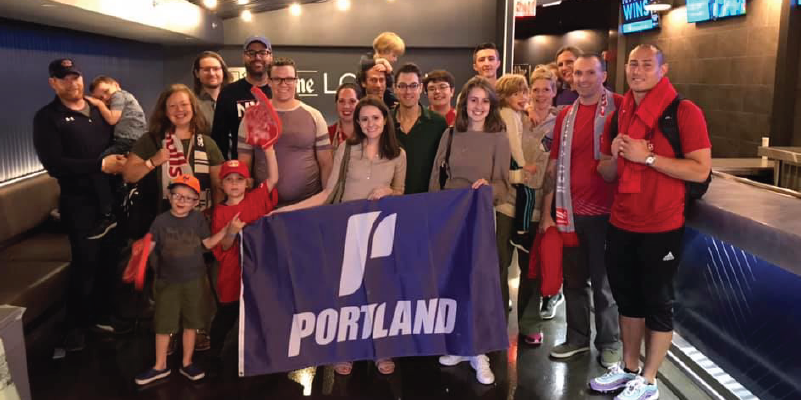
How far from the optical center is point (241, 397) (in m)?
3.35

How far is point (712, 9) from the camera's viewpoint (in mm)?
8180

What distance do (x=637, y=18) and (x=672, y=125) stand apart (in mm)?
8233

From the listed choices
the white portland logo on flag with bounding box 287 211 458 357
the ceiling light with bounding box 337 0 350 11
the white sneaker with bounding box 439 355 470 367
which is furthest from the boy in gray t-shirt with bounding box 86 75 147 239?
the ceiling light with bounding box 337 0 350 11

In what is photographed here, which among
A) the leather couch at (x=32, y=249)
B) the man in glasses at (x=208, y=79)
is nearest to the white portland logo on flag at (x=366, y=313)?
the man in glasses at (x=208, y=79)

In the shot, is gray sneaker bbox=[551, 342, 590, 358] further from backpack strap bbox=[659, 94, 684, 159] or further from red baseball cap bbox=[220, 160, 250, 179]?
red baseball cap bbox=[220, 160, 250, 179]

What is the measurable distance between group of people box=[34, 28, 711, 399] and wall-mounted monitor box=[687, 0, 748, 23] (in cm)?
484

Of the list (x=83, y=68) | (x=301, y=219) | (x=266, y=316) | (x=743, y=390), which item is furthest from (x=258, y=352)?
(x=83, y=68)

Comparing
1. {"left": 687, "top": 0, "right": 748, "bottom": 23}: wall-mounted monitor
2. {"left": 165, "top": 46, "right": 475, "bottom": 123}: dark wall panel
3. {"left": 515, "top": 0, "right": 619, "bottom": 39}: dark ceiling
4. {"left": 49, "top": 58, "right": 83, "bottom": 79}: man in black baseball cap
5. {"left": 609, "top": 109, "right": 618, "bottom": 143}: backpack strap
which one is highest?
{"left": 515, "top": 0, "right": 619, "bottom": 39}: dark ceiling

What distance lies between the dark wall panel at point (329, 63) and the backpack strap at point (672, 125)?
6.75m

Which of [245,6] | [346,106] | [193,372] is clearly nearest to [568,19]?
[245,6]

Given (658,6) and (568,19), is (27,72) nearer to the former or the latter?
(658,6)

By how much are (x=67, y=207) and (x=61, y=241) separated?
1291 mm

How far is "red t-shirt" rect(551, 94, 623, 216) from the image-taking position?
338 cm

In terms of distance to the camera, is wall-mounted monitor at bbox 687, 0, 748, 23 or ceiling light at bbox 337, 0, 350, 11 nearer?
wall-mounted monitor at bbox 687, 0, 748, 23
